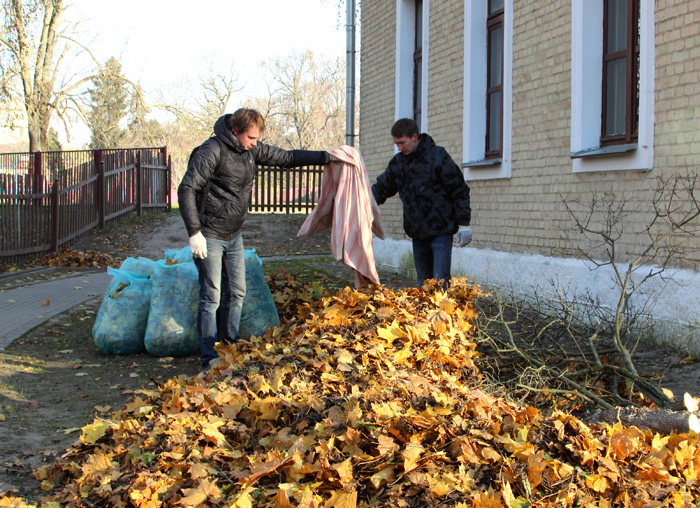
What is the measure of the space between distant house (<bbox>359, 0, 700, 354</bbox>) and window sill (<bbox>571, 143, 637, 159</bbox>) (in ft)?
0.05

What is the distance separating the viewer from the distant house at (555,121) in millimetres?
5500

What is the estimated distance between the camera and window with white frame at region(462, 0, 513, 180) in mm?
8305

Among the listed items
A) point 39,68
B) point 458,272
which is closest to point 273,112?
point 39,68

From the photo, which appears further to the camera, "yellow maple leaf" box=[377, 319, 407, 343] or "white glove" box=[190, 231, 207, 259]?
"white glove" box=[190, 231, 207, 259]

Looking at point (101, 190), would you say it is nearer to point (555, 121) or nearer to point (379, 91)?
point (379, 91)

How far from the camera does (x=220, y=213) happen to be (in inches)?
199

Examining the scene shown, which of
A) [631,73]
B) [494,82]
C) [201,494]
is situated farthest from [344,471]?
[494,82]

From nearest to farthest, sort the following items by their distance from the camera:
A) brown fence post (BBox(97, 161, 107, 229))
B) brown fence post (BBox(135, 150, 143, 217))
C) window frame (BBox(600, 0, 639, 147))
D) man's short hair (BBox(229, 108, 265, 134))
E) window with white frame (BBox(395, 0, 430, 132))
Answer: man's short hair (BBox(229, 108, 265, 134))
window frame (BBox(600, 0, 639, 147))
window with white frame (BBox(395, 0, 430, 132))
brown fence post (BBox(97, 161, 107, 229))
brown fence post (BBox(135, 150, 143, 217))

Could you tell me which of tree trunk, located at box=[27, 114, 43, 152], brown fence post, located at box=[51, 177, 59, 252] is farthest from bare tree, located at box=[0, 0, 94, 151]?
brown fence post, located at box=[51, 177, 59, 252]

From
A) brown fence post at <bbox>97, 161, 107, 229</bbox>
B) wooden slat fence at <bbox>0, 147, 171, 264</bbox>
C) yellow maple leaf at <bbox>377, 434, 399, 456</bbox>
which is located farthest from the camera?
brown fence post at <bbox>97, 161, 107, 229</bbox>

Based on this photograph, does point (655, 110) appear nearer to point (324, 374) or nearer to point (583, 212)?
point (583, 212)

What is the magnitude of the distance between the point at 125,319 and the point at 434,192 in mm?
2831

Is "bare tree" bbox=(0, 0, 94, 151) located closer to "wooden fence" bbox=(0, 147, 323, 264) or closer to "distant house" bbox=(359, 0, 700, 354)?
"wooden fence" bbox=(0, 147, 323, 264)

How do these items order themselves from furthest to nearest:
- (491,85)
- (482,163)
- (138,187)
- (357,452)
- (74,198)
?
(138,187), (74,198), (491,85), (482,163), (357,452)
